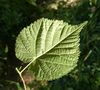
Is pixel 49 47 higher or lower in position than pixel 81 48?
higher

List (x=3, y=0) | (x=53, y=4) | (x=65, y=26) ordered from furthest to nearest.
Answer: (x=53, y=4), (x=3, y=0), (x=65, y=26)

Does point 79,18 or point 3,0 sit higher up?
point 3,0

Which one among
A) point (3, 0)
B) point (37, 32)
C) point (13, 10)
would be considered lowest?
point (37, 32)

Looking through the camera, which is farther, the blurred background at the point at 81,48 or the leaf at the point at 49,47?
the blurred background at the point at 81,48

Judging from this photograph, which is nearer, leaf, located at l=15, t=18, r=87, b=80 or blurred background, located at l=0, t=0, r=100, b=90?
leaf, located at l=15, t=18, r=87, b=80

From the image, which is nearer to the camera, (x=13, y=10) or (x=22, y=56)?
(x=22, y=56)

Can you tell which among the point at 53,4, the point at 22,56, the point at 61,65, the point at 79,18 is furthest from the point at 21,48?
the point at 53,4

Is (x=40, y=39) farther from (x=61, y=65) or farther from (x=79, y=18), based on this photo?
(x=79, y=18)

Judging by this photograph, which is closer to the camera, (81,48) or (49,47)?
(49,47)
